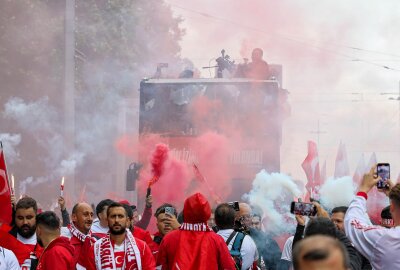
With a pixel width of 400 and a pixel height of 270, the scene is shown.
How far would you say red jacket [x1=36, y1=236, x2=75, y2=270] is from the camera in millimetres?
7039

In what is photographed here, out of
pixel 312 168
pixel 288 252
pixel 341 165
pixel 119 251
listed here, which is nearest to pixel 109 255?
pixel 119 251

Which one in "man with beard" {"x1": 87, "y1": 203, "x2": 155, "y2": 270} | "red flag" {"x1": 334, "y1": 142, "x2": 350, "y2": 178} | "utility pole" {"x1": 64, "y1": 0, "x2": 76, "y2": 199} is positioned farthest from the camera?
"utility pole" {"x1": 64, "y1": 0, "x2": 76, "y2": 199}

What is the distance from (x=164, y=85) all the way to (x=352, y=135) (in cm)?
1660

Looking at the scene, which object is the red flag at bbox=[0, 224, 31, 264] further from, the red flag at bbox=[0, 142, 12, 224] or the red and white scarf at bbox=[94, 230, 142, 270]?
the red and white scarf at bbox=[94, 230, 142, 270]

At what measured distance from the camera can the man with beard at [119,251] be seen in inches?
266

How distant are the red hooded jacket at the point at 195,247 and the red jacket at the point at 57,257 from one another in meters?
0.72

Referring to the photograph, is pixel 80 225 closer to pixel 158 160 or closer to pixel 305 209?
pixel 305 209

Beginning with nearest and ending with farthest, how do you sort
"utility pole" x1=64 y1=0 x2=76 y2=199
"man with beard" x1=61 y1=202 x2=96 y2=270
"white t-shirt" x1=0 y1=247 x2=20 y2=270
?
1. "white t-shirt" x1=0 y1=247 x2=20 y2=270
2. "man with beard" x1=61 y1=202 x2=96 y2=270
3. "utility pole" x1=64 y1=0 x2=76 y2=199

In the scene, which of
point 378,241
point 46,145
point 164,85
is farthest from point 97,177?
point 378,241

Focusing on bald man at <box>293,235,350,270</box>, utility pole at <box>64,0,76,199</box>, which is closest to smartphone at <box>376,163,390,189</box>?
bald man at <box>293,235,350,270</box>

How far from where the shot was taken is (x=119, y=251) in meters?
6.79

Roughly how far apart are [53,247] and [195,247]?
3.48 ft

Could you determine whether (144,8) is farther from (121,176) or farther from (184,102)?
(184,102)

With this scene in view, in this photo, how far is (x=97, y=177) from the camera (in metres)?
31.0
